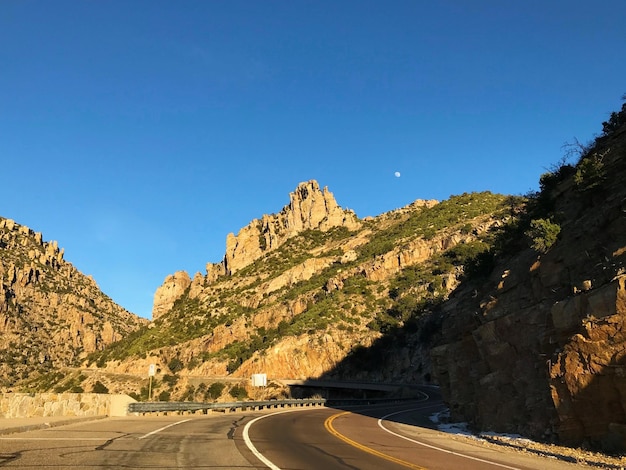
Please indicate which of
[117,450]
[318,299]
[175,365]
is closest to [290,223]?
[318,299]

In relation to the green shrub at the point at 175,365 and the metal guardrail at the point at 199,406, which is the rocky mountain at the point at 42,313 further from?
the metal guardrail at the point at 199,406

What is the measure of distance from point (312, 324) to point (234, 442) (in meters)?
79.3

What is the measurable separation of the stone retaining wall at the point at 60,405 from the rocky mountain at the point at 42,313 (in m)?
105

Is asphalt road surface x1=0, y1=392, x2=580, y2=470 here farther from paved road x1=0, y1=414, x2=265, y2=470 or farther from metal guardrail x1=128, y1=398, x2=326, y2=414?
metal guardrail x1=128, y1=398, x2=326, y2=414

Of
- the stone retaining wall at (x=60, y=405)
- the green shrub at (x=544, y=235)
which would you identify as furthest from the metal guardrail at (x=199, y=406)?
the green shrub at (x=544, y=235)

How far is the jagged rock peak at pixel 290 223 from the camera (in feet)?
518

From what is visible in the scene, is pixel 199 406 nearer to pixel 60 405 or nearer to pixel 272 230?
pixel 60 405

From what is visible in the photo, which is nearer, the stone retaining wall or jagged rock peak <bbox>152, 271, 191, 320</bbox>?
the stone retaining wall

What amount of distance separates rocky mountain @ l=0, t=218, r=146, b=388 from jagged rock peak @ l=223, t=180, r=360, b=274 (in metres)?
47.4

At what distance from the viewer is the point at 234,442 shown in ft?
43.3

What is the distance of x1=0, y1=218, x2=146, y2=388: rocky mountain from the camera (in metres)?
120

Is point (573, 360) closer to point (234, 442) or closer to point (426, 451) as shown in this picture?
point (426, 451)

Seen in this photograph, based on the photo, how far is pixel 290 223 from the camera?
163 m

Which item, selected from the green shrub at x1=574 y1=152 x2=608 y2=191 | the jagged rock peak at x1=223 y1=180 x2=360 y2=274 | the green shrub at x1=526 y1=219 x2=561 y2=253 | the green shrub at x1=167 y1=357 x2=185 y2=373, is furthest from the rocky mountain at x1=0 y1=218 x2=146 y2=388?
the green shrub at x1=574 y1=152 x2=608 y2=191
